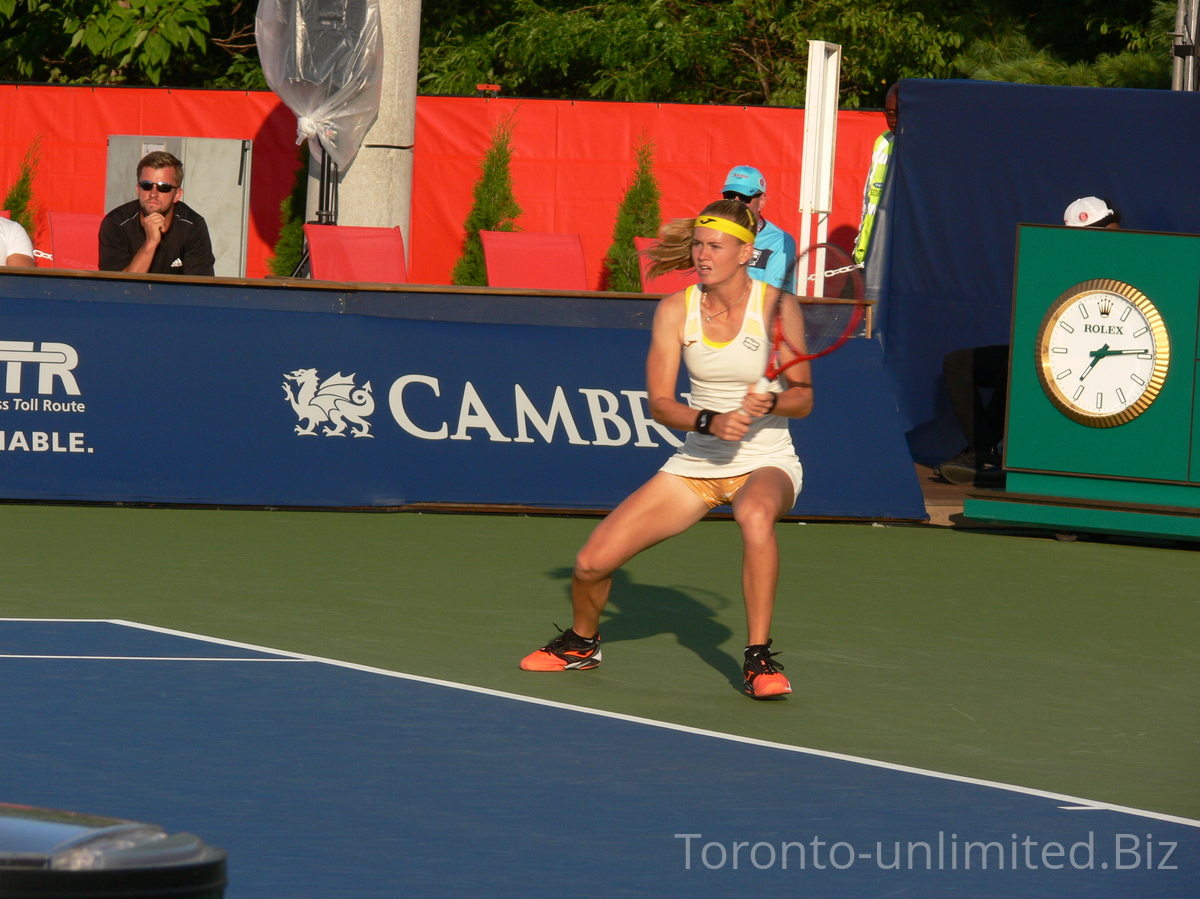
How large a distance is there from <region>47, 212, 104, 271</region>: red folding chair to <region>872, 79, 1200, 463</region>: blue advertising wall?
6841 mm

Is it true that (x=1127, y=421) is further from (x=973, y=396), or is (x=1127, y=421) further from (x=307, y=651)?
(x=307, y=651)

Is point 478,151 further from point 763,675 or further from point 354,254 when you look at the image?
point 763,675

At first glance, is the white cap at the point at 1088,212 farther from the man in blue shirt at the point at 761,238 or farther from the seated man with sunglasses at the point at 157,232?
the seated man with sunglasses at the point at 157,232

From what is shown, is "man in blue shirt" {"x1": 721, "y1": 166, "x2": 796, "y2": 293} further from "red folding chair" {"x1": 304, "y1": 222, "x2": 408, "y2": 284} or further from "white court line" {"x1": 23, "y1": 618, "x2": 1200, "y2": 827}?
"red folding chair" {"x1": 304, "y1": 222, "x2": 408, "y2": 284}

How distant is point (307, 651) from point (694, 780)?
2317 mm

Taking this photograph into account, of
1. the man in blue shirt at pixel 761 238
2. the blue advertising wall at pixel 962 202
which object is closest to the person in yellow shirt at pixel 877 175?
the blue advertising wall at pixel 962 202

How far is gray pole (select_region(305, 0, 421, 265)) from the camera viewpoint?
1753 centimetres

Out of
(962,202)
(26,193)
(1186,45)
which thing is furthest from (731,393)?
(26,193)

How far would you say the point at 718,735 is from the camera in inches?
233

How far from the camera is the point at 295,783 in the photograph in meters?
5.11

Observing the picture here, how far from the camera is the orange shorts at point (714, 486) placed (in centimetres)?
654

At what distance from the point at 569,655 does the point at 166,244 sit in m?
5.77

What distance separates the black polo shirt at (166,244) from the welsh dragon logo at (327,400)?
4.26ft

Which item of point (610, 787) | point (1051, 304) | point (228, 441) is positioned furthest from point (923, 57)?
point (610, 787)
